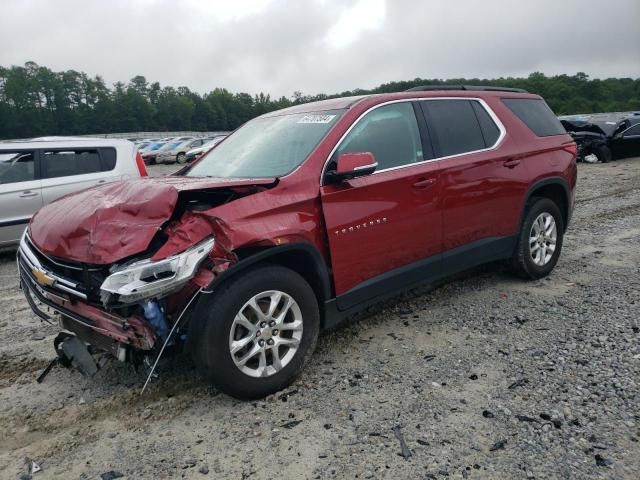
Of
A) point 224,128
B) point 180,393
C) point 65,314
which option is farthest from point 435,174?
point 224,128

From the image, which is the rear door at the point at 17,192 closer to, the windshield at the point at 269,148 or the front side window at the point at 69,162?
the front side window at the point at 69,162

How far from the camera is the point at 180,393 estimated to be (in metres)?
3.15

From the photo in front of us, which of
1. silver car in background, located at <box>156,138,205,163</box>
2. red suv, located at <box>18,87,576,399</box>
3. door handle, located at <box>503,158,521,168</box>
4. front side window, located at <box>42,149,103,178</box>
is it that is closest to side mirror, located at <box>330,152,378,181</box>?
red suv, located at <box>18,87,576,399</box>

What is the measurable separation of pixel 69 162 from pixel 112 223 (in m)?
5.26

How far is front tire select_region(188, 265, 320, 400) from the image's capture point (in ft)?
8.92

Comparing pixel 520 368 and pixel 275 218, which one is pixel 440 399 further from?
pixel 275 218

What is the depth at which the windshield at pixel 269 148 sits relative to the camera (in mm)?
3479

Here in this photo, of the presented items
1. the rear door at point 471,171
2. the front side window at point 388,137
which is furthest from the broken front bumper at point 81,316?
the rear door at point 471,171

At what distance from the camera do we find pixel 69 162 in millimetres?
7320

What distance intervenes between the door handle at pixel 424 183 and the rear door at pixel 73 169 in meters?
4.89

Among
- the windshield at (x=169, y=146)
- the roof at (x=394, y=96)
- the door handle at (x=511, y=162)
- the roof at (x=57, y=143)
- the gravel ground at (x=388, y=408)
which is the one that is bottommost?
the gravel ground at (x=388, y=408)

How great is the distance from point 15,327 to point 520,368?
4053mm

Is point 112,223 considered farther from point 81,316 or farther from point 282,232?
point 282,232

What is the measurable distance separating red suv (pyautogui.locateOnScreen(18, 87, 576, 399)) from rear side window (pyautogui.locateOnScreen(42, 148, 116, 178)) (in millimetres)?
3876
